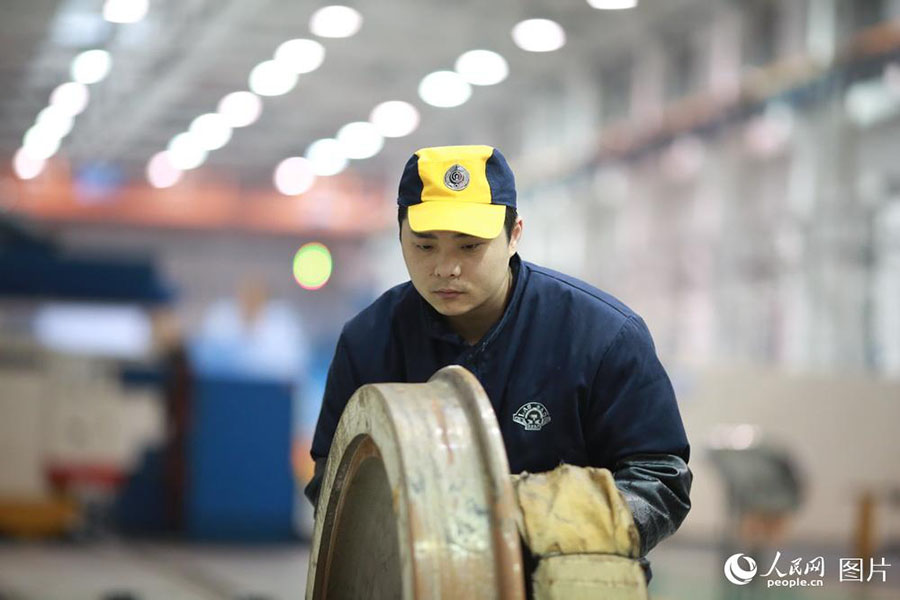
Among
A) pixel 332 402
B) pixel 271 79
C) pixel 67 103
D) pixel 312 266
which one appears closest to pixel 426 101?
pixel 271 79

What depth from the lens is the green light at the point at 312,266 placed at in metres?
28.2

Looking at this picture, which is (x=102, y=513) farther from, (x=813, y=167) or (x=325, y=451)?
(x=325, y=451)

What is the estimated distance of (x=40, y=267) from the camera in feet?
33.4

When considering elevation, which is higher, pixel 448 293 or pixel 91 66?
pixel 91 66

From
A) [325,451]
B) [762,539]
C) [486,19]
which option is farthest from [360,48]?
[325,451]

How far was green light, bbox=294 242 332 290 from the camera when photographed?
2822cm

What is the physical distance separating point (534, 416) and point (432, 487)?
0.39m

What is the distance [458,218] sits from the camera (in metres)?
2.23

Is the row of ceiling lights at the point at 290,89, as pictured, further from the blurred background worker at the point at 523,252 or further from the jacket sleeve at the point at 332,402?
the jacket sleeve at the point at 332,402

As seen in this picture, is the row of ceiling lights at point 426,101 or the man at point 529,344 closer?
the man at point 529,344

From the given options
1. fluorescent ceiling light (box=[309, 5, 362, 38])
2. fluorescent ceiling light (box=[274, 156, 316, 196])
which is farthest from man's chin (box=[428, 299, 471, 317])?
fluorescent ceiling light (box=[274, 156, 316, 196])

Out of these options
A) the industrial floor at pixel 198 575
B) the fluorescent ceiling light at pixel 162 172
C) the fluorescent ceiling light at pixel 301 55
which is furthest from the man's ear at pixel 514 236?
the fluorescent ceiling light at pixel 162 172

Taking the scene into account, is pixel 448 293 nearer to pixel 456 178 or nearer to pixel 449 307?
pixel 449 307

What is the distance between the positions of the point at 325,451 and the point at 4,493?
7.50 metres
